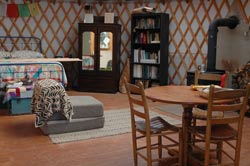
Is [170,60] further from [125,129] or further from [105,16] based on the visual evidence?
[125,129]

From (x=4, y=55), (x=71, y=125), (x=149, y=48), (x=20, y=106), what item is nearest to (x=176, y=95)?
(x=71, y=125)

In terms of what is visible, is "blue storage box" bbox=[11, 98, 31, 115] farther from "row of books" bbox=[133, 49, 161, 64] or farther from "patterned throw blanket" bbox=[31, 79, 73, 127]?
"row of books" bbox=[133, 49, 161, 64]

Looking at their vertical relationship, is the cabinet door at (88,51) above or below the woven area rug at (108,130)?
above

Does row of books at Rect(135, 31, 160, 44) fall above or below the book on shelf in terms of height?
below

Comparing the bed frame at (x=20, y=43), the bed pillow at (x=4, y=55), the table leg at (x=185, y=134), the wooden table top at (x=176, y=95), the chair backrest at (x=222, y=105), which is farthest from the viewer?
the bed frame at (x=20, y=43)

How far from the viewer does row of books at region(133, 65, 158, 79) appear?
605 cm

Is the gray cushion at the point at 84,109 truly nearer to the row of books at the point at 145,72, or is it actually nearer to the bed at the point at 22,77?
the bed at the point at 22,77

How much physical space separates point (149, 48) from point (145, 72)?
0.48m

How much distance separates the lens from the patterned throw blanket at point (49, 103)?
3.37m

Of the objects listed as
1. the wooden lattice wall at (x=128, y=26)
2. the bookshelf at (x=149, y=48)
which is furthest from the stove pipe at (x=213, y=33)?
the bookshelf at (x=149, y=48)

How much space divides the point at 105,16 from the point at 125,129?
10.2 ft

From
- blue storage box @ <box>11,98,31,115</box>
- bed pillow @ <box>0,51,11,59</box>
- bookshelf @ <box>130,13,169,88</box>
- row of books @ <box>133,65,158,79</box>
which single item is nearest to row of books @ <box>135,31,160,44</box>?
bookshelf @ <box>130,13,169,88</box>

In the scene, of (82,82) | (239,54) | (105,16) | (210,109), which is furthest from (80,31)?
(210,109)

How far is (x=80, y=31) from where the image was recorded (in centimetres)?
617
